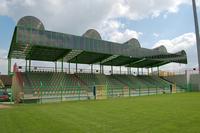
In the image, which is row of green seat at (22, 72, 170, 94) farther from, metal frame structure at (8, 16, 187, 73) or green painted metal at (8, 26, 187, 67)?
green painted metal at (8, 26, 187, 67)

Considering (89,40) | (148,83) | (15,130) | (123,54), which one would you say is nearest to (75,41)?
(89,40)

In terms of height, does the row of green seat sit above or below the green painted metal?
below

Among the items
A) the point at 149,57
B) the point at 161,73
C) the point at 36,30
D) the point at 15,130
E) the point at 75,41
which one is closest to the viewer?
the point at 15,130

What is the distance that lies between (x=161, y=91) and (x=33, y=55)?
2361 cm

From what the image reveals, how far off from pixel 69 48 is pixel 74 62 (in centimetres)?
1088

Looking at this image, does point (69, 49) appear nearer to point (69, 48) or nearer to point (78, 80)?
point (69, 48)

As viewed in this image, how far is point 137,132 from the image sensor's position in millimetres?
7875

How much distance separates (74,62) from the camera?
46188 millimetres

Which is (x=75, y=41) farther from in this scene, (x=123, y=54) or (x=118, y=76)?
(x=118, y=76)

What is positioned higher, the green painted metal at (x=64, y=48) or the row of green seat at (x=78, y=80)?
the green painted metal at (x=64, y=48)

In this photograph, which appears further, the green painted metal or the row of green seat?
the row of green seat

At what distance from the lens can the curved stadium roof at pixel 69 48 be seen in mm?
32000

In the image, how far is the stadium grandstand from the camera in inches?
1212

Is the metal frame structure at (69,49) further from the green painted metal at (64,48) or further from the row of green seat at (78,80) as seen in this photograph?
the row of green seat at (78,80)
